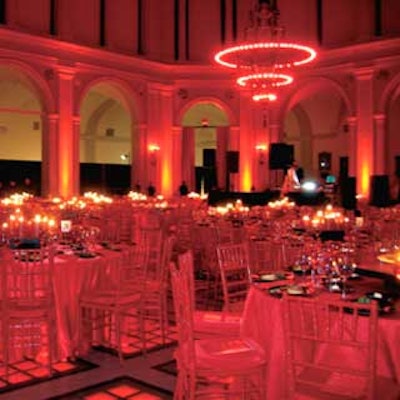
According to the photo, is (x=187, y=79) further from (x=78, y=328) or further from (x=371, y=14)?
(x=78, y=328)

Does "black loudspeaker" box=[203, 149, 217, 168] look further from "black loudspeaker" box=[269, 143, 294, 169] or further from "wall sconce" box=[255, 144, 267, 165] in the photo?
"black loudspeaker" box=[269, 143, 294, 169]

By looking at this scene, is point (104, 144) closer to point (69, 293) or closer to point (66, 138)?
point (66, 138)

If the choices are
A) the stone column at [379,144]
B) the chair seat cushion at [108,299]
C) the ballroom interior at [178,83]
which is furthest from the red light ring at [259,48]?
the chair seat cushion at [108,299]

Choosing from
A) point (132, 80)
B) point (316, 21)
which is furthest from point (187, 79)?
point (316, 21)

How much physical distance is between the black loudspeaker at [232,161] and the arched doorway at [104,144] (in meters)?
5.40

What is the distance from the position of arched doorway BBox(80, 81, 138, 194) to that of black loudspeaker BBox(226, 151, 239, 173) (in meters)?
5.40

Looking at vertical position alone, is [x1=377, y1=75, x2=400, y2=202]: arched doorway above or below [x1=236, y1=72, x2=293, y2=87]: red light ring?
below

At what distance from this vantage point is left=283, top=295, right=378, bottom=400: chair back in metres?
3.04

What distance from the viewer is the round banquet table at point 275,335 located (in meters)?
3.48

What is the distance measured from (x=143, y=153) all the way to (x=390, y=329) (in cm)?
1686

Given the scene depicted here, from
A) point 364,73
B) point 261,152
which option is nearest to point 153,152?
point 261,152

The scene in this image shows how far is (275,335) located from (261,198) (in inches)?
538

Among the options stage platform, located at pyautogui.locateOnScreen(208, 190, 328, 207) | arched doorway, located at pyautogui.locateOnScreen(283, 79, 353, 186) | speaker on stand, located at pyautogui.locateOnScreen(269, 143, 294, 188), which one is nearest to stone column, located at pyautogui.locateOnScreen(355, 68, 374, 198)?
stage platform, located at pyautogui.locateOnScreen(208, 190, 328, 207)

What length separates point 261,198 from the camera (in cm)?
1747
